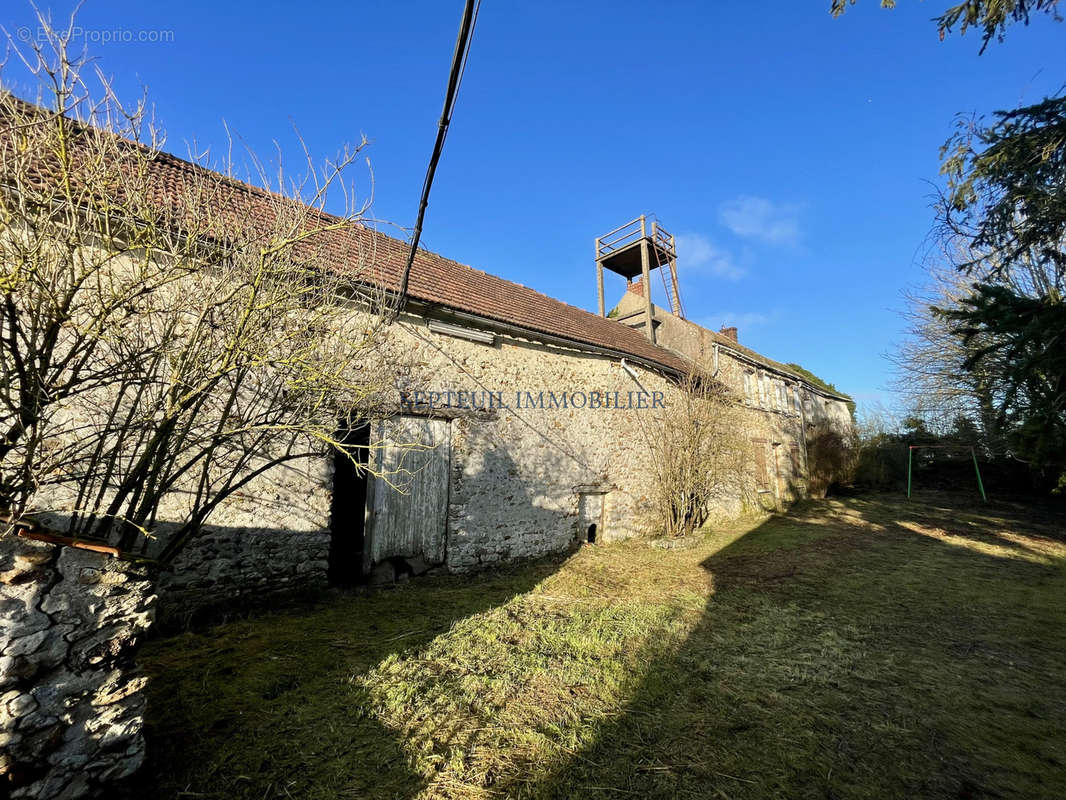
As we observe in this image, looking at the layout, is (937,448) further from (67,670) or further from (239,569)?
(67,670)

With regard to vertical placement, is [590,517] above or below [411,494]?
below

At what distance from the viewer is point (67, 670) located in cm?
186

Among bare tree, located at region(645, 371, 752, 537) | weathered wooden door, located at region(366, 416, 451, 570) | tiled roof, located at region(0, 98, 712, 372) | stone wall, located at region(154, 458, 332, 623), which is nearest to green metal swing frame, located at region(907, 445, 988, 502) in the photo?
bare tree, located at region(645, 371, 752, 537)

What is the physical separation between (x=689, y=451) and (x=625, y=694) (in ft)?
22.2

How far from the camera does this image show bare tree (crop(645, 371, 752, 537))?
9.28 meters

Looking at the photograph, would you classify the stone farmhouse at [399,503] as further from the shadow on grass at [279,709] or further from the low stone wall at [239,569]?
the shadow on grass at [279,709]

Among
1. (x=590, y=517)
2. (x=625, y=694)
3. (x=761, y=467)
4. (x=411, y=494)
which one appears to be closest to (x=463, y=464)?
(x=411, y=494)

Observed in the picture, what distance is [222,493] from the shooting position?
334cm

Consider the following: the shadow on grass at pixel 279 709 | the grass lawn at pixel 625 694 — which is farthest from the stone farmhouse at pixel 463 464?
the shadow on grass at pixel 279 709

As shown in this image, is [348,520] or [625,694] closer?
[625,694]

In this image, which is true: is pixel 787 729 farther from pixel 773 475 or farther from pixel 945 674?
pixel 773 475

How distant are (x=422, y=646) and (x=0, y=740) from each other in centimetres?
270

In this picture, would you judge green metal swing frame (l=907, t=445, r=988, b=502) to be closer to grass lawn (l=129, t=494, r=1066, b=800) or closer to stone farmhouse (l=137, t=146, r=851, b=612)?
grass lawn (l=129, t=494, r=1066, b=800)

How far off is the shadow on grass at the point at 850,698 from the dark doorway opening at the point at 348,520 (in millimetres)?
4256
